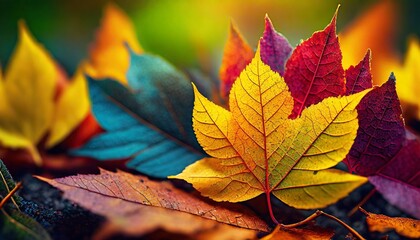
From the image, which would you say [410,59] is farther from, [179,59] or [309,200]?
[179,59]

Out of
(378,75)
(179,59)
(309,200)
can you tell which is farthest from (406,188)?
(179,59)

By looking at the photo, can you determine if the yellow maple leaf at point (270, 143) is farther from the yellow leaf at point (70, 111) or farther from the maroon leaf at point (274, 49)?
the yellow leaf at point (70, 111)

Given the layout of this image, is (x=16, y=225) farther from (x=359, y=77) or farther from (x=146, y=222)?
(x=359, y=77)

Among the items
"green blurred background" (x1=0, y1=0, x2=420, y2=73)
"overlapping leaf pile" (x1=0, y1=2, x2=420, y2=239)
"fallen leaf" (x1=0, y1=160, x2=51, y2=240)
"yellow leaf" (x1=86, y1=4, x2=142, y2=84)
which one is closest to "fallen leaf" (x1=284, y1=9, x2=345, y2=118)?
"overlapping leaf pile" (x1=0, y1=2, x2=420, y2=239)

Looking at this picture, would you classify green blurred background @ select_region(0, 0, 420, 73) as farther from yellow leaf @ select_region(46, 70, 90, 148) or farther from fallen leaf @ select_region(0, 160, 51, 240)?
fallen leaf @ select_region(0, 160, 51, 240)

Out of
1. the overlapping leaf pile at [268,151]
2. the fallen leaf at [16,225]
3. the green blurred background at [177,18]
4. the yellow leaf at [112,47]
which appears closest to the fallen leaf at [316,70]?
the overlapping leaf pile at [268,151]

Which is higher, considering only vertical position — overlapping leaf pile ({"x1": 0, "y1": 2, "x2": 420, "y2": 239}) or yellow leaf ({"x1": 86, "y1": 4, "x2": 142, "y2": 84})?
yellow leaf ({"x1": 86, "y1": 4, "x2": 142, "y2": 84})
